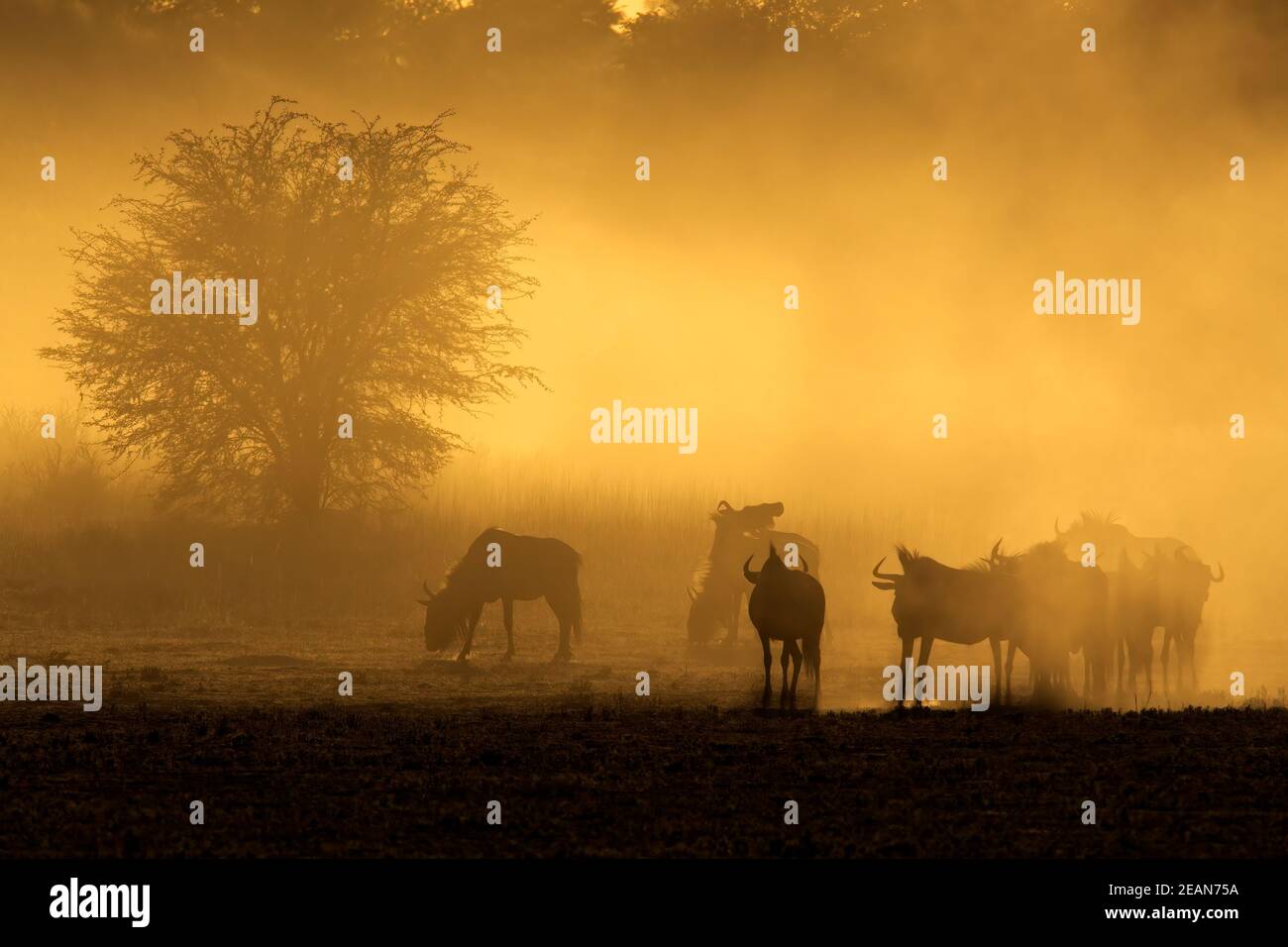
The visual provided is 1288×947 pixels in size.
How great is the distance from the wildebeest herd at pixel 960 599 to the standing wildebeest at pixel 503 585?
0.06 feet

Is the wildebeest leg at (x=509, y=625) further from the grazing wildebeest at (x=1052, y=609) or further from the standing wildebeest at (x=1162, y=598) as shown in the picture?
the standing wildebeest at (x=1162, y=598)

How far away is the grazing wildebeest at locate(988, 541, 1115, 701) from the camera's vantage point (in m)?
19.6

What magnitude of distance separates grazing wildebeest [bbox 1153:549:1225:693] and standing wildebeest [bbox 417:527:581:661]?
25.3 ft

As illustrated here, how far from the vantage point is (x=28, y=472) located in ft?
133

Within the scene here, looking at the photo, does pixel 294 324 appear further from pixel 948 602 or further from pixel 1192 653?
pixel 948 602

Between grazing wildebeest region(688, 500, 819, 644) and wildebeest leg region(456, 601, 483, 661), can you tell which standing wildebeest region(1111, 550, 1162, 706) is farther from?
wildebeest leg region(456, 601, 483, 661)

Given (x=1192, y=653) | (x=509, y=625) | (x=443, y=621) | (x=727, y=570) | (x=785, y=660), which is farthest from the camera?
(x=727, y=570)

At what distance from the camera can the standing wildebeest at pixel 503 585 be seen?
24312 mm

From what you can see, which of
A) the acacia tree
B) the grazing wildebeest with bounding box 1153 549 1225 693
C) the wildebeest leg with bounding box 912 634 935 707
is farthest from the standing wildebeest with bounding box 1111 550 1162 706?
the acacia tree

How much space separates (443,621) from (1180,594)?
9413mm

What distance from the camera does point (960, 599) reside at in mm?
18875

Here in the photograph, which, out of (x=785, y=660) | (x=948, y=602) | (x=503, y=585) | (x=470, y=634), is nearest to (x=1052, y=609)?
(x=948, y=602)

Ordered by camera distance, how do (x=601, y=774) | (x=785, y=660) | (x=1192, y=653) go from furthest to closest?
(x=1192, y=653) < (x=785, y=660) < (x=601, y=774)

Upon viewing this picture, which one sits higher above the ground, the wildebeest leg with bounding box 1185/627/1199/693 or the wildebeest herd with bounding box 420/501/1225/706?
the wildebeest herd with bounding box 420/501/1225/706
